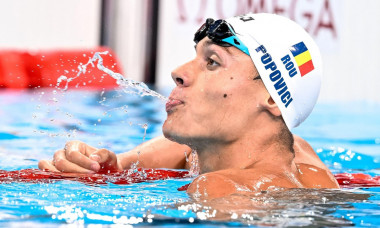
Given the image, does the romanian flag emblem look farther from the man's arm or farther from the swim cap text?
→ the man's arm

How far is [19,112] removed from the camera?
6613 millimetres

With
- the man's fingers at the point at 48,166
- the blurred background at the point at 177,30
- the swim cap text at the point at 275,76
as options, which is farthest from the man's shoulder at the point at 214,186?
the blurred background at the point at 177,30

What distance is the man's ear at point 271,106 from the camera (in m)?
2.57

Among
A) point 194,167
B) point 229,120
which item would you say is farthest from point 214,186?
point 194,167

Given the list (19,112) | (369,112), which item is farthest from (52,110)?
(369,112)

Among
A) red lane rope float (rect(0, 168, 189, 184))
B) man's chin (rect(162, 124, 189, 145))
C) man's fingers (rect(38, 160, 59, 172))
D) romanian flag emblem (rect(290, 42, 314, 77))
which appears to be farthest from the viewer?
man's fingers (rect(38, 160, 59, 172))

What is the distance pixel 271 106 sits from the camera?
2576 mm

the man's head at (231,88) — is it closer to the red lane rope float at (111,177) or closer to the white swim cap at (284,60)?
the white swim cap at (284,60)

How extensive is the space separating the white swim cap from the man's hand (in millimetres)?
754

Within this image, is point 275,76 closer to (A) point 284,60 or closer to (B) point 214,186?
(A) point 284,60

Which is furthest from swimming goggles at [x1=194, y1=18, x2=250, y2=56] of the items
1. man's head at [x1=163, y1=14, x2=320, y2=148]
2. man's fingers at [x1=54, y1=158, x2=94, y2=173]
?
man's fingers at [x1=54, y1=158, x2=94, y2=173]

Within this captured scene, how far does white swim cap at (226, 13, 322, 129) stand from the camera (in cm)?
258

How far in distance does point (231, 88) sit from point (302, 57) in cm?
34

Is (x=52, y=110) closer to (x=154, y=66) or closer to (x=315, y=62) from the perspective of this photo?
(x=154, y=66)
